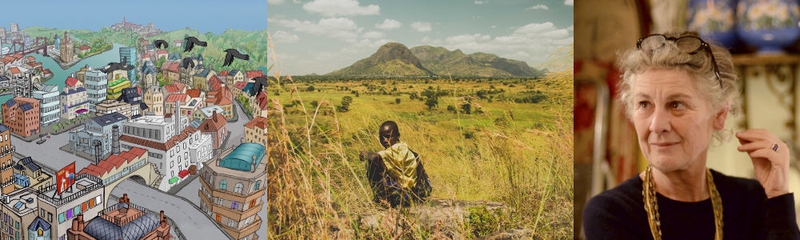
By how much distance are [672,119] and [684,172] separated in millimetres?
238

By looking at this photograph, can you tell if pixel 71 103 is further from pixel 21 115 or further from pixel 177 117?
pixel 177 117

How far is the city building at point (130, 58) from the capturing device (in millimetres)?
2721

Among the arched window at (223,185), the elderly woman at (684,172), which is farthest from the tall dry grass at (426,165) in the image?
the elderly woman at (684,172)

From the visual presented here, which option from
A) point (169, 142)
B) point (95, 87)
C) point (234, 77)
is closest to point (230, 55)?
point (234, 77)

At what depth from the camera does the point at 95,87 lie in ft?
8.83

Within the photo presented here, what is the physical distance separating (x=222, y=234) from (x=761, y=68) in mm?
2437

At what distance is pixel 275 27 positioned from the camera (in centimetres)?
297

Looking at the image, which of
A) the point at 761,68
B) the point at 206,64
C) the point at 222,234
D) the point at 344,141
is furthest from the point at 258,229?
the point at 761,68

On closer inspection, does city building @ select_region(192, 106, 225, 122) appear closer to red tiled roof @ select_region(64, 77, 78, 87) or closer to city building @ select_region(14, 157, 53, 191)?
red tiled roof @ select_region(64, 77, 78, 87)

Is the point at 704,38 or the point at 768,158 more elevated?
the point at 704,38

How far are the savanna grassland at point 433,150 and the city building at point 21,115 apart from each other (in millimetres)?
952

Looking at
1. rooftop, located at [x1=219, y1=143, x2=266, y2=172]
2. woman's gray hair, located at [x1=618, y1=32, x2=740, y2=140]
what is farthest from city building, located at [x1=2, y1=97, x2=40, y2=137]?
woman's gray hair, located at [x1=618, y1=32, x2=740, y2=140]

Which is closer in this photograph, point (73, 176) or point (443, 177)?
point (73, 176)

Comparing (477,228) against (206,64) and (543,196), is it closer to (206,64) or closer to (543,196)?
(543,196)
